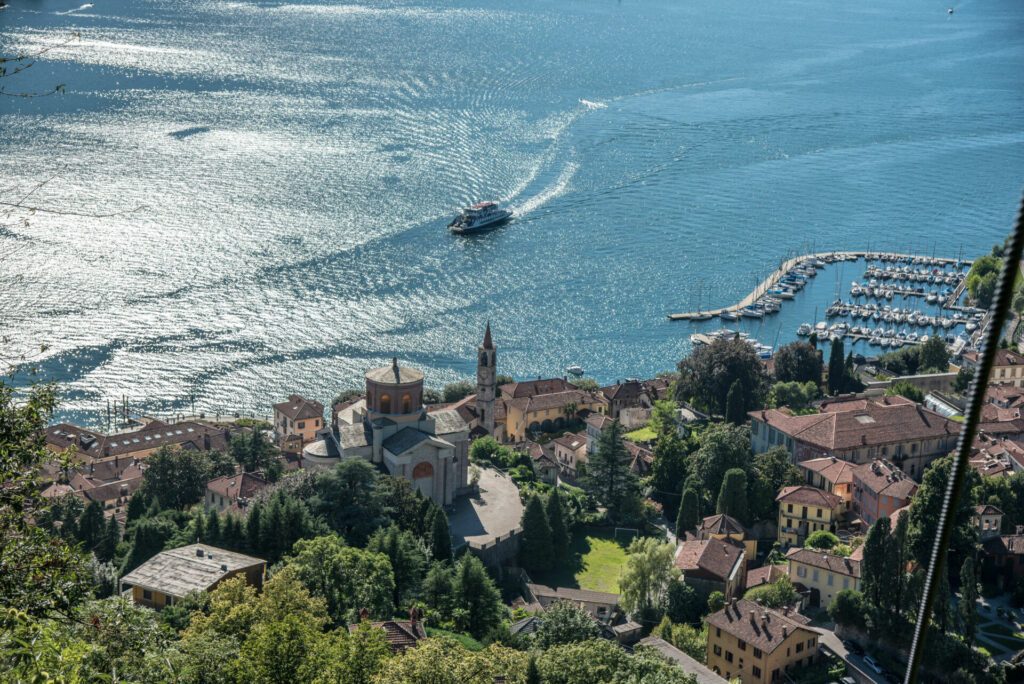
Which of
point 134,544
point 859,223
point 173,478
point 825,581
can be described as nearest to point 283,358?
point 173,478

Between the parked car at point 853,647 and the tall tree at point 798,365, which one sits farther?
the tall tree at point 798,365

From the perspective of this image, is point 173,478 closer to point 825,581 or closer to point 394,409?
point 394,409

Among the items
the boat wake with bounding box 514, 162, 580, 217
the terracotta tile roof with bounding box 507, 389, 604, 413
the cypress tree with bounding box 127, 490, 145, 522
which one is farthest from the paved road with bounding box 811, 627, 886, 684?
the boat wake with bounding box 514, 162, 580, 217

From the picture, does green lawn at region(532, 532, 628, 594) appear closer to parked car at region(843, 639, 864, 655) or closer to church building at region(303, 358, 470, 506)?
church building at region(303, 358, 470, 506)

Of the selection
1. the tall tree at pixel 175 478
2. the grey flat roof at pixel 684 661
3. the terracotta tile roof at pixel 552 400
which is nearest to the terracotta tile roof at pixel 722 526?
the grey flat roof at pixel 684 661

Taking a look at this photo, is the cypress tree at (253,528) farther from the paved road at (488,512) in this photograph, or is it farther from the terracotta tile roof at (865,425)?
the terracotta tile roof at (865,425)

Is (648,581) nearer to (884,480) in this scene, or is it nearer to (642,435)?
(884,480)
